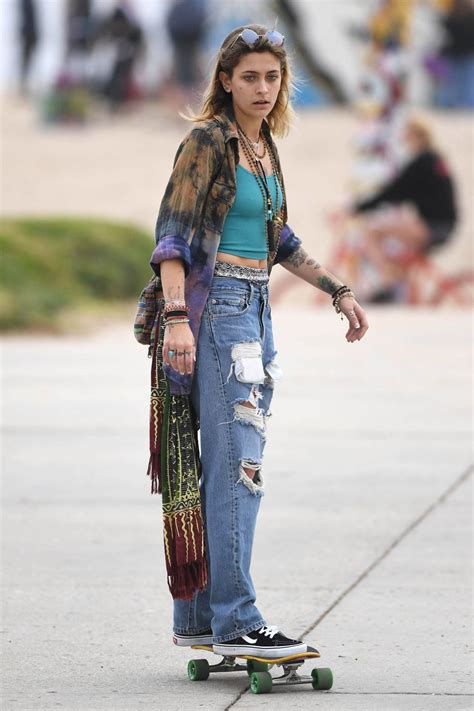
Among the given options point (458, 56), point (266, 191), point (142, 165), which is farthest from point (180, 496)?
point (142, 165)

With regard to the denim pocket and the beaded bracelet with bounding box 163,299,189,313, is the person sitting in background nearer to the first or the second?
the denim pocket

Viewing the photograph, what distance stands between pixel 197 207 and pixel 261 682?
1.34 meters

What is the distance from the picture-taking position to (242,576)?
179 inches

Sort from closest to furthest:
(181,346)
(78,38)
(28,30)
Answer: (181,346), (78,38), (28,30)

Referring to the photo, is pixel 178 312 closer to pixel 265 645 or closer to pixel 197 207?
pixel 197 207

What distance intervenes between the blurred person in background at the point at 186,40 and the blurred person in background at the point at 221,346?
92.6 ft

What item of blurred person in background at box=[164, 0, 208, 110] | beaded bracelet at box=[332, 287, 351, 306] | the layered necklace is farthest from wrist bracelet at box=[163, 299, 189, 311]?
blurred person in background at box=[164, 0, 208, 110]

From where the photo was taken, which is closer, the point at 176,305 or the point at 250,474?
the point at 176,305

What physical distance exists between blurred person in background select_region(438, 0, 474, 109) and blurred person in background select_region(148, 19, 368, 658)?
23.3 m

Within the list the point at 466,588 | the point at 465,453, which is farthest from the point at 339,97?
the point at 466,588

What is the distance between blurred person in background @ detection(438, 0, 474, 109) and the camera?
27812 millimetres

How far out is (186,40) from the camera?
109 ft

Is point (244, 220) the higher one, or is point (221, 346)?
point (244, 220)

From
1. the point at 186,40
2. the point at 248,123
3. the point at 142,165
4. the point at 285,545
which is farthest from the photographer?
the point at 142,165
